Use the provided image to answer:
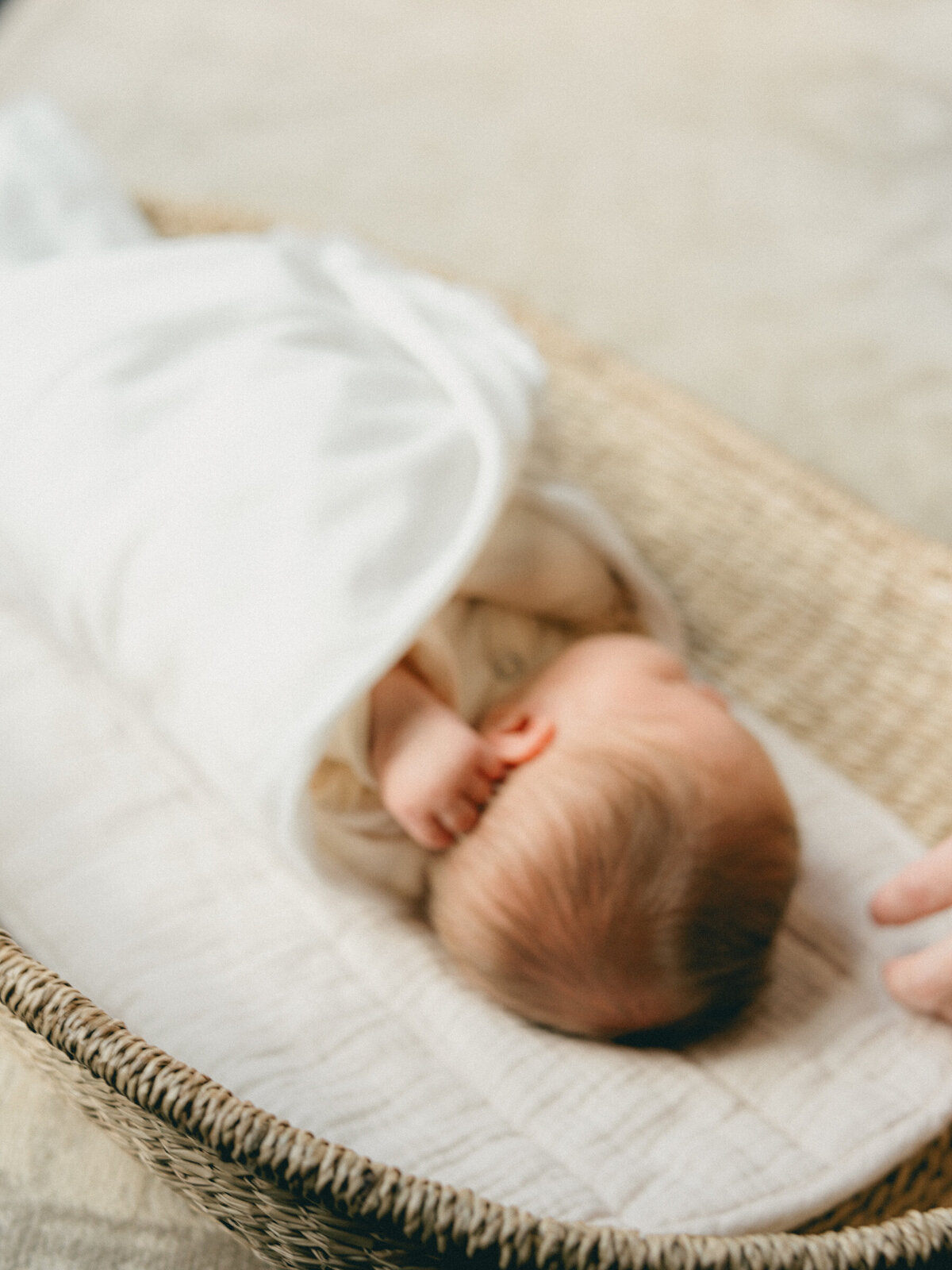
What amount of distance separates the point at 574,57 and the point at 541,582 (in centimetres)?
123

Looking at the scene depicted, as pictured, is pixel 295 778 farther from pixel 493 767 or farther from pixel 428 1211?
pixel 428 1211

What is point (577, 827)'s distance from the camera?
2.01 ft

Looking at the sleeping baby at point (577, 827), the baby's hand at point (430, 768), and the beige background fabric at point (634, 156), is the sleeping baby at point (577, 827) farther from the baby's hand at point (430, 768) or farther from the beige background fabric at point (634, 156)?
the beige background fabric at point (634, 156)

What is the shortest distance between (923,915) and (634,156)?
1228 mm

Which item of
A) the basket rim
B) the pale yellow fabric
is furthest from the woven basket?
the pale yellow fabric

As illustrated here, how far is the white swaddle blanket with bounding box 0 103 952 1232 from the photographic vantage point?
0.63 meters

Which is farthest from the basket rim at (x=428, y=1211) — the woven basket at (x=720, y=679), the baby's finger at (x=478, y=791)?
the baby's finger at (x=478, y=791)

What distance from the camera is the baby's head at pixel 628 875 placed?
61cm

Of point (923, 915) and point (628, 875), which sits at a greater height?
point (628, 875)

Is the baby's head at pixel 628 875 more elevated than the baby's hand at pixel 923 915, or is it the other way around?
the baby's head at pixel 628 875

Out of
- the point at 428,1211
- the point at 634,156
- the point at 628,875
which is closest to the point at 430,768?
the point at 628,875

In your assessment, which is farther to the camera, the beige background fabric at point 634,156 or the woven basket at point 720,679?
the beige background fabric at point 634,156

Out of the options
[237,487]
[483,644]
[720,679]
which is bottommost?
[720,679]

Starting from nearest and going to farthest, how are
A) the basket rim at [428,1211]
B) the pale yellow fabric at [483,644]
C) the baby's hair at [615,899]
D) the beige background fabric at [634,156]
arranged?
1. the basket rim at [428,1211]
2. the baby's hair at [615,899]
3. the pale yellow fabric at [483,644]
4. the beige background fabric at [634,156]
